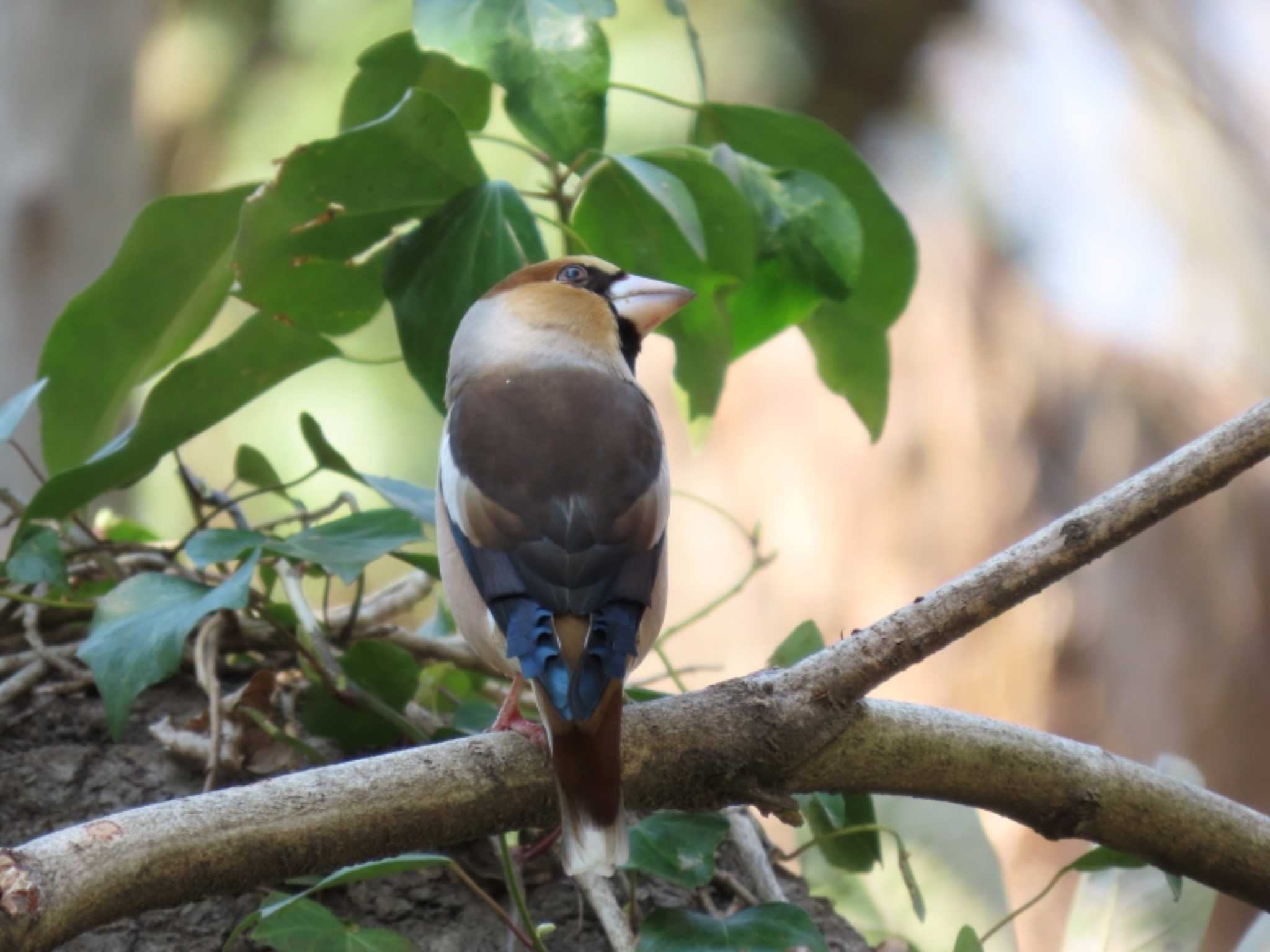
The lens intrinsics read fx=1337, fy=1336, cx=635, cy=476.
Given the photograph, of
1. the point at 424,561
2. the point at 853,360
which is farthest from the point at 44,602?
the point at 853,360

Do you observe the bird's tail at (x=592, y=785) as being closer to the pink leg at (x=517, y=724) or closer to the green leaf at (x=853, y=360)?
the pink leg at (x=517, y=724)

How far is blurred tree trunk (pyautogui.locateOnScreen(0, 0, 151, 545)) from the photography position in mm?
4965

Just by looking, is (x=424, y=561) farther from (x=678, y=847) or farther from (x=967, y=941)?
(x=967, y=941)

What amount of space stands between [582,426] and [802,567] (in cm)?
505

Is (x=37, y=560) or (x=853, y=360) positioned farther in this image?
(x=853, y=360)

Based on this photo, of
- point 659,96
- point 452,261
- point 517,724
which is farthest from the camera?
point 659,96

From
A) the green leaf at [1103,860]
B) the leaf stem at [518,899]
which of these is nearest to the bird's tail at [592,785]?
the leaf stem at [518,899]

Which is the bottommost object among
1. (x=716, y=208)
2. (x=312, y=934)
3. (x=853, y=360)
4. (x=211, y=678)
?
(x=312, y=934)

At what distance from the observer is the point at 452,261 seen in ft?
7.52

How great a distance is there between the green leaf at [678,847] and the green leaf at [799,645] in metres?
0.39

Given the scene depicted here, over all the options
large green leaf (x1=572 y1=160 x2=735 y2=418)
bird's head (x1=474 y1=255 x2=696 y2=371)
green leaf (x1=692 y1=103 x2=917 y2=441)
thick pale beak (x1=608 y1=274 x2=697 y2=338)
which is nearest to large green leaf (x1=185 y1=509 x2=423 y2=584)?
bird's head (x1=474 y1=255 x2=696 y2=371)

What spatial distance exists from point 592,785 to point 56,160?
15.0 feet

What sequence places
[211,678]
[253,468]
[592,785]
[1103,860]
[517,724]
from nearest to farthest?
[592,785], [517,724], [1103,860], [211,678], [253,468]

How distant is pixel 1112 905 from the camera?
236 centimetres
